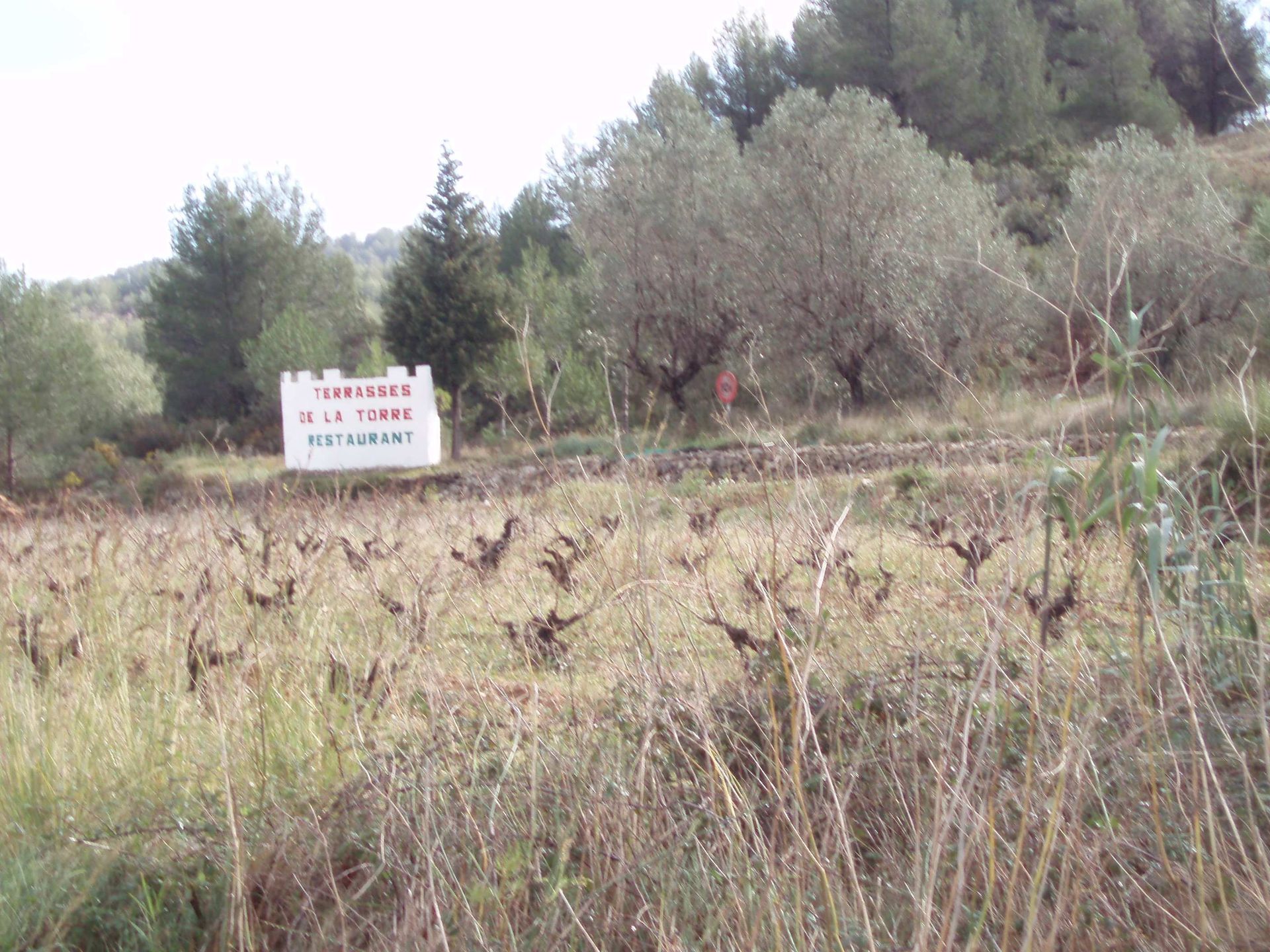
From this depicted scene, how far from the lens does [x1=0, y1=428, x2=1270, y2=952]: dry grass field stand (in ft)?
6.66

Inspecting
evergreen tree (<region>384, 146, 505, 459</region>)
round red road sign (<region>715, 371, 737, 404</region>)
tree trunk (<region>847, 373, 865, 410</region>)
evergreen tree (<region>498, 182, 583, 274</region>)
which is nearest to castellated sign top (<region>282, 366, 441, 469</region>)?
evergreen tree (<region>384, 146, 505, 459</region>)

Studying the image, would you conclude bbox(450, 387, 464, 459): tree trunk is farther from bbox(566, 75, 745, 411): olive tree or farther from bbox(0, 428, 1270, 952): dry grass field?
bbox(0, 428, 1270, 952): dry grass field

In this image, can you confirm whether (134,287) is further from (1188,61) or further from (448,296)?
(1188,61)

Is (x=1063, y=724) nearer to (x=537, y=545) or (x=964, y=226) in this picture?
(x=537, y=545)

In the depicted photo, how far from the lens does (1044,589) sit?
7.30ft

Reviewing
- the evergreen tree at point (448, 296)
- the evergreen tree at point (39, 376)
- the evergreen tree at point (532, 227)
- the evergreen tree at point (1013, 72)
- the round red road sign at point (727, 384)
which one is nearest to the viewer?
the round red road sign at point (727, 384)

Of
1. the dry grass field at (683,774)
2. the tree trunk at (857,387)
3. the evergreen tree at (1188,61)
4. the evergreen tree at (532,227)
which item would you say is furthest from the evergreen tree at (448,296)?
the evergreen tree at (1188,61)

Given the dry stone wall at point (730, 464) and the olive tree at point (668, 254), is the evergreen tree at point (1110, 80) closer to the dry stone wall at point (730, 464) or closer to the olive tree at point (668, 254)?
the olive tree at point (668, 254)

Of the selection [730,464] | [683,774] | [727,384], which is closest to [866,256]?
[727,384]

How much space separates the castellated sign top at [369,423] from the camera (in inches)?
817

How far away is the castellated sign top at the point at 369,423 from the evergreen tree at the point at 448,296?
12.9ft

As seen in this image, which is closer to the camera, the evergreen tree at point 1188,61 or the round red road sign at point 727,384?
the round red road sign at point 727,384

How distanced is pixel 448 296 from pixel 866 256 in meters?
10.4

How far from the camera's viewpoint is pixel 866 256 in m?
19.4
